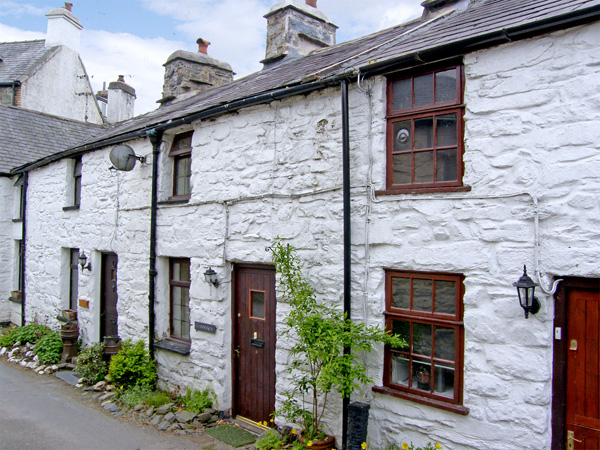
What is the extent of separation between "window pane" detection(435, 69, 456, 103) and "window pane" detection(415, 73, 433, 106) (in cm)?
7

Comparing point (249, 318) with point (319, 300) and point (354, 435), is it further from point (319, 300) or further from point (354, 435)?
point (354, 435)

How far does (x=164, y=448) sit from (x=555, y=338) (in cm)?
478

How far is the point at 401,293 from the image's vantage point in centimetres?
549

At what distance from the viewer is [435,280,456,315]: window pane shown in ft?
16.8

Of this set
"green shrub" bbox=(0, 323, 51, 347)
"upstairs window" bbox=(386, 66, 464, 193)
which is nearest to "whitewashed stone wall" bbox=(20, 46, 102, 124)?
"green shrub" bbox=(0, 323, 51, 347)

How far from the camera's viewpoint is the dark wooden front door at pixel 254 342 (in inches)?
271

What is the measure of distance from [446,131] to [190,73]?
912cm

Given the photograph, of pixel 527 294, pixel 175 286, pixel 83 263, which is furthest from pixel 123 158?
pixel 527 294

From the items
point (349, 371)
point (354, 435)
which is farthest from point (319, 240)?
point (354, 435)

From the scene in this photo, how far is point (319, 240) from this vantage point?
613 centimetres

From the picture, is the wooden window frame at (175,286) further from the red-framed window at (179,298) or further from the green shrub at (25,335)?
the green shrub at (25,335)

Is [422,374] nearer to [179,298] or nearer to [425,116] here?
[425,116]

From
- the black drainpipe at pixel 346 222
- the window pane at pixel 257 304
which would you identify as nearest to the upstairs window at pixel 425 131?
the black drainpipe at pixel 346 222

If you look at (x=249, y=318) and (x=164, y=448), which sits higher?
(x=249, y=318)
